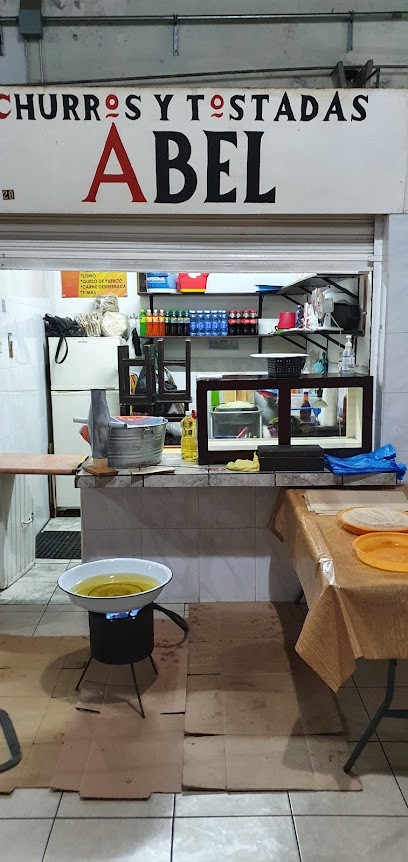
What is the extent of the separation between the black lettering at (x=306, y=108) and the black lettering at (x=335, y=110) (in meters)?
0.06

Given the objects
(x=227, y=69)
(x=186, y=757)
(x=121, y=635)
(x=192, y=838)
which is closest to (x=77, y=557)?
(x=121, y=635)

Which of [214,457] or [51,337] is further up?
[51,337]

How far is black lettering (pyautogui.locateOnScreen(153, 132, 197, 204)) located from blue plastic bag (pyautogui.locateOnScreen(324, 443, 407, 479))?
1.66 metres

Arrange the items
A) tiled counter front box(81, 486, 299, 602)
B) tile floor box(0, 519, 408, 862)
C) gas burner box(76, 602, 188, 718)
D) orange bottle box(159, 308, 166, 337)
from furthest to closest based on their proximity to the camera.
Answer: orange bottle box(159, 308, 166, 337) < tiled counter front box(81, 486, 299, 602) < gas burner box(76, 602, 188, 718) < tile floor box(0, 519, 408, 862)

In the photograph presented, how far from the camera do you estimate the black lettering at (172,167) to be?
3.27 metres

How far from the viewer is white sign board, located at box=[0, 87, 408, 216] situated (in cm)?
322

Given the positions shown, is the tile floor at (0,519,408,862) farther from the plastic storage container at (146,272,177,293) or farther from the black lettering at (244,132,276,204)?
the plastic storage container at (146,272,177,293)

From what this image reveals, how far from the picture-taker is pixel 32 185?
3.32 meters

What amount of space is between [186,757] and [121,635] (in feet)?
1.85

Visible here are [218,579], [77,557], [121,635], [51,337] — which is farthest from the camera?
[51,337]

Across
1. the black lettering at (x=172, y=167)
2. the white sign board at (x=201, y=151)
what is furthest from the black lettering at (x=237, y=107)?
the black lettering at (x=172, y=167)

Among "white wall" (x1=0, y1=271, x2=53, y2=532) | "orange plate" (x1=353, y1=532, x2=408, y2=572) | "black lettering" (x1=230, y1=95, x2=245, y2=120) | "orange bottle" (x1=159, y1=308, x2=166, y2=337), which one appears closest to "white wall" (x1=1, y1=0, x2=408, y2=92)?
"black lettering" (x1=230, y1=95, x2=245, y2=120)

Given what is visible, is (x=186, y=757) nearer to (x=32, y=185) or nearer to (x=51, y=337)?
(x=32, y=185)

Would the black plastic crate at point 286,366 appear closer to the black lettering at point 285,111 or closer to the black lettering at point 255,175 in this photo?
the black lettering at point 255,175
